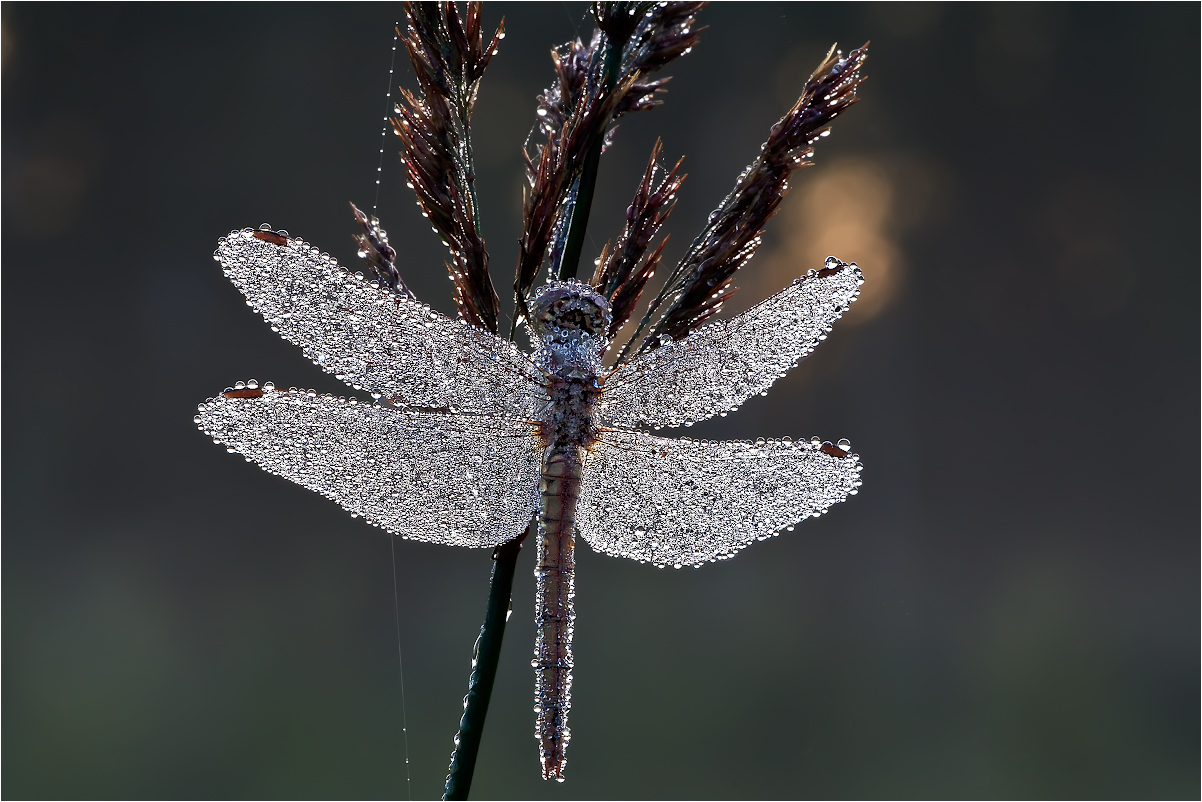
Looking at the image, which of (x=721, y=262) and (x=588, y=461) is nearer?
(x=721, y=262)

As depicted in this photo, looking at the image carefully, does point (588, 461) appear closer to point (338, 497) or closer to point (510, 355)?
point (510, 355)

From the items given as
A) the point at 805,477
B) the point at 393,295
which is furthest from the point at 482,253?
the point at 805,477

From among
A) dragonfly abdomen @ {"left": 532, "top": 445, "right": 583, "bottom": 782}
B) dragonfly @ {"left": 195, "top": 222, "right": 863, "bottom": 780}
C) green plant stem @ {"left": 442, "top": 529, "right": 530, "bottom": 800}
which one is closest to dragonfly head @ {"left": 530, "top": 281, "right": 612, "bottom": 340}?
dragonfly @ {"left": 195, "top": 222, "right": 863, "bottom": 780}

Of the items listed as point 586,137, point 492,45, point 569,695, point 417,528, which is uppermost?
point 492,45

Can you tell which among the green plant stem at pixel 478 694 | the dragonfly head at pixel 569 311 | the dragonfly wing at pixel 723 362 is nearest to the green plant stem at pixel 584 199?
the dragonfly head at pixel 569 311

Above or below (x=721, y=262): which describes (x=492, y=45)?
above

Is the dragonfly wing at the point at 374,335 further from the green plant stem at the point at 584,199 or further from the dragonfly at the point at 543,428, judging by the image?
the green plant stem at the point at 584,199

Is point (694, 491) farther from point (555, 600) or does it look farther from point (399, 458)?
point (399, 458)
